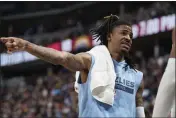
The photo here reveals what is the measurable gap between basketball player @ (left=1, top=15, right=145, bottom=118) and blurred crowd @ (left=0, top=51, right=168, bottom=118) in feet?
23.6

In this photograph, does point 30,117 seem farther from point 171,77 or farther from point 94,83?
point 171,77

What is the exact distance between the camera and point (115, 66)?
3500mm

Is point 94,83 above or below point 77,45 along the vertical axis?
above

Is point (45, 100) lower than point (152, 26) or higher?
lower

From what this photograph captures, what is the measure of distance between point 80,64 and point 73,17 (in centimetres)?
1836

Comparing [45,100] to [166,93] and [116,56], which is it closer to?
[116,56]

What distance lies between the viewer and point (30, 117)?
13.7m

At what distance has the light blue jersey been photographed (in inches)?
130

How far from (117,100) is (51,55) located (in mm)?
615

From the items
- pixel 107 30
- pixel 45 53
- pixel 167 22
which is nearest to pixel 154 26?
pixel 167 22

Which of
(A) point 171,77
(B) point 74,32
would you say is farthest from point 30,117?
(A) point 171,77

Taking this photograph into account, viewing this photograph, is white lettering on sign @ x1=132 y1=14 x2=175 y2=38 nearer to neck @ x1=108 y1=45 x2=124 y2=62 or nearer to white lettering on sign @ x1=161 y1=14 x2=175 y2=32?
white lettering on sign @ x1=161 y1=14 x2=175 y2=32

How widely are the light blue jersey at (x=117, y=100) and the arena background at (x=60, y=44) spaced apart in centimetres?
→ 662

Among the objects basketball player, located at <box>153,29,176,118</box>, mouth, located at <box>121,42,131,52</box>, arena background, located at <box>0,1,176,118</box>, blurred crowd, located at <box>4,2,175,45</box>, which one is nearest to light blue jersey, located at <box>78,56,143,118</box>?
mouth, located at <box>121,42,131,52</box>
